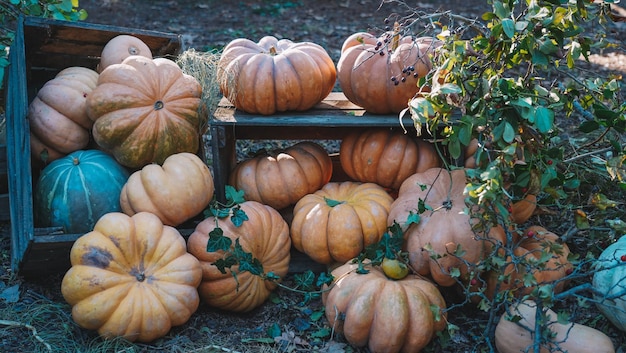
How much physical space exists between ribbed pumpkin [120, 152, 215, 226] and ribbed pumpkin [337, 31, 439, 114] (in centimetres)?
97

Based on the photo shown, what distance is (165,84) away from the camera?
12.1 ft

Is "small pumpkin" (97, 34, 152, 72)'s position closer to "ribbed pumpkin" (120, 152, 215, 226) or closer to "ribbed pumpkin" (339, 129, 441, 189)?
"ribbed pumpkin" (120, 152, 215, 226)

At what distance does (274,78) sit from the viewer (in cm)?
362

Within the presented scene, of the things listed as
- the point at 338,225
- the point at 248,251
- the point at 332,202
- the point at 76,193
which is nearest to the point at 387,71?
the point at 332,202

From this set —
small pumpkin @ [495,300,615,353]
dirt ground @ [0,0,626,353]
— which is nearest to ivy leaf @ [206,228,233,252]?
dirt ground @ [0,0,626,353]

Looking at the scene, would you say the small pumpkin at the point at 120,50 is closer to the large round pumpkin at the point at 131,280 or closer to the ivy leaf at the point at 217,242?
the large round pumpkin at the point at 131,280

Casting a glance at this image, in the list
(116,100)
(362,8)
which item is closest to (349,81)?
(116,100)

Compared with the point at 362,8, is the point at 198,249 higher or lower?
lower

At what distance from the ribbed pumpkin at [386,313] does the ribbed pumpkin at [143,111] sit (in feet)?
4.17

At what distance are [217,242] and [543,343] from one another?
5.10ft

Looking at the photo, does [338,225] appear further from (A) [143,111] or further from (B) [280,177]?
(A) [143,111]

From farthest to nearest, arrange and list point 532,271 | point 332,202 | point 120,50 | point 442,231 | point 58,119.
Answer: point 120,50 < point 58,119 < point 332,202 < point 532,271 < point 442,231

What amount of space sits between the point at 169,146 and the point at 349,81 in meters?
1.04

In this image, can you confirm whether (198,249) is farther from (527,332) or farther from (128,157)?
(527,332)
